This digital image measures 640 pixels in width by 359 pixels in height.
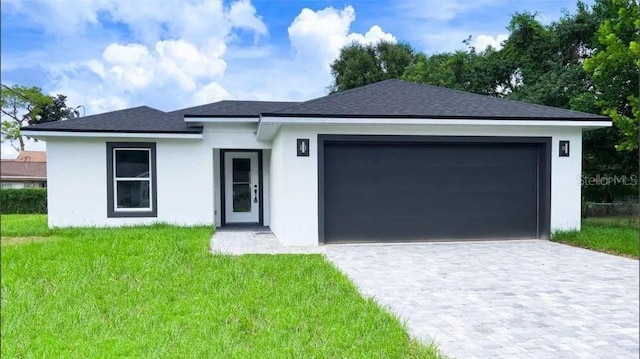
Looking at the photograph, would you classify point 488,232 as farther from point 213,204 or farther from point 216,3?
point 216,3

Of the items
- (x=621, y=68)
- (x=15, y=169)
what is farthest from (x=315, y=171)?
(x=621, y=68)

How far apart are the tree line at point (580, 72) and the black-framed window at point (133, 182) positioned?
10332mm

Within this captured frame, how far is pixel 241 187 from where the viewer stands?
11969 mm

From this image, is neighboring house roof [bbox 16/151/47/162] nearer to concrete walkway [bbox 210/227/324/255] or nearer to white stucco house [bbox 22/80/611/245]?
white stucco house [bbox 22/80/611/245]

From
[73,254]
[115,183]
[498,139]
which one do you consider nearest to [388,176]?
[498,139]

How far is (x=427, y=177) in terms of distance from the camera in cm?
901

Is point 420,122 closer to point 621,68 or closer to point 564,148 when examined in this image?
point 564,148

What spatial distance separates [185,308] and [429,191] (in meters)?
5.92

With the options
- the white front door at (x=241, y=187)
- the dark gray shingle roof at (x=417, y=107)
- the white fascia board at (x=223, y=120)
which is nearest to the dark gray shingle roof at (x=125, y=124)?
the white fascia board at (x=223, y=120)

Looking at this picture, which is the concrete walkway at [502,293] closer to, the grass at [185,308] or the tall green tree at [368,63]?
the grass at [185,308]

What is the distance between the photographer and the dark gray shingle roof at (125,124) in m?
9.95

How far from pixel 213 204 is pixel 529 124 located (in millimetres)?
7112

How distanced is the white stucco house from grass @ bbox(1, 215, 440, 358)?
7.01 ft

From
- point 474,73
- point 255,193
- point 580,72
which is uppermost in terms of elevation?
point 474,73
